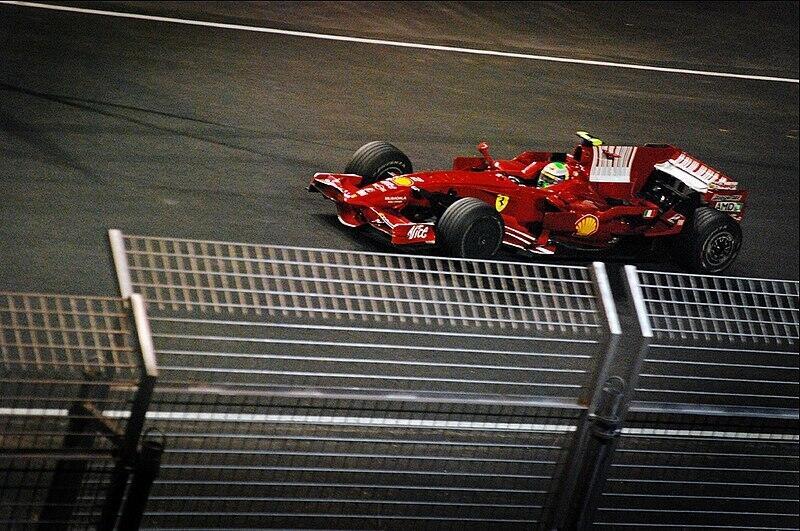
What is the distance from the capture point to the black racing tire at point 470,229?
36.7 ft

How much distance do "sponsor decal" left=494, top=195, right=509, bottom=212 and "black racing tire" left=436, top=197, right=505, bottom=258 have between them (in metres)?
0.40

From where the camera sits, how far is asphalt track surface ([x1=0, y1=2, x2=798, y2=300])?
12.0 metres

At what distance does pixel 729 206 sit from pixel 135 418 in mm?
8618

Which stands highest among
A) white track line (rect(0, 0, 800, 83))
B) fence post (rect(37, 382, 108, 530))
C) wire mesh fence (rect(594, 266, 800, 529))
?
white track line (rect(0, 0, 800, 83))

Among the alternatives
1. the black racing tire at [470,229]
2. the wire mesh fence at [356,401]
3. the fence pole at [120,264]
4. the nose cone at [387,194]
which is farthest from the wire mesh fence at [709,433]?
the nose cone at [387,194]

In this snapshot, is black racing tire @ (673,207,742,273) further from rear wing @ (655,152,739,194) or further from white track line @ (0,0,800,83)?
white track line @ (0,0,800,83)

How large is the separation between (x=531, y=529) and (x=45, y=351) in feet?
11.9

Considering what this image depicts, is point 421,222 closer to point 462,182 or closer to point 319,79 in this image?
point 462,182

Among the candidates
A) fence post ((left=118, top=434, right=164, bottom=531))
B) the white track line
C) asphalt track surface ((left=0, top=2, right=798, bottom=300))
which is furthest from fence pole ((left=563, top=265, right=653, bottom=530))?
the white track line

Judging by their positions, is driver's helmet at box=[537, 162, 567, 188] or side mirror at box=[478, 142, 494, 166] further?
driver's helmet at box=[537, 162, 567, 188]

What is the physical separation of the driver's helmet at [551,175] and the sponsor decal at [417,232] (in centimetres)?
131

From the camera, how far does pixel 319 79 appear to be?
53.8 feet

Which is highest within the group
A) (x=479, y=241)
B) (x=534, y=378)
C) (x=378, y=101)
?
(x=378, y=101)

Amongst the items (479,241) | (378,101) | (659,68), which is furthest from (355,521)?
(659,68)
